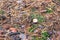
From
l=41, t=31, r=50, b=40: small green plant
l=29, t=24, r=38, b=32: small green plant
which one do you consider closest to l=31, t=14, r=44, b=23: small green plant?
l=29, t=24, r=38, b=32: small green plant

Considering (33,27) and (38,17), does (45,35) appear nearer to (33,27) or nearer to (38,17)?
(33,27)

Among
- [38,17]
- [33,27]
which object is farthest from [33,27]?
[38,17]

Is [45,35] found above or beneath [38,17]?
beneath

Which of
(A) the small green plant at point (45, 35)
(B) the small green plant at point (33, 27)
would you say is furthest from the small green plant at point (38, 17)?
(A) the small green plant at point (45, 35)

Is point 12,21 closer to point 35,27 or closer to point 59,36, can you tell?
point 35,27

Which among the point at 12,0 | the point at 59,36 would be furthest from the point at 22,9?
the point at 59,36

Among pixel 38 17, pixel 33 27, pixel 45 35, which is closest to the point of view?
pixel 45 35

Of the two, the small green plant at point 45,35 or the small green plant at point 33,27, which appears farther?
the small green plant at point 33,27

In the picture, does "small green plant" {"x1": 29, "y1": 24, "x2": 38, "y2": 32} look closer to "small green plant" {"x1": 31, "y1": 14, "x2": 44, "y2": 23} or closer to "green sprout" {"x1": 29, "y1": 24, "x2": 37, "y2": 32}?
"green sprout" {"x1": 29, "y1": 24, "x2": 37, "y2": 32}

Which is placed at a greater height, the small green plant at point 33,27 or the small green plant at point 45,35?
the small green plant at point 33,27

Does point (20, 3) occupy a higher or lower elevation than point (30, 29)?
higher

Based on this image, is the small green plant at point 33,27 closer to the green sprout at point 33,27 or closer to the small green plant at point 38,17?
the green sprout at point 33,27
